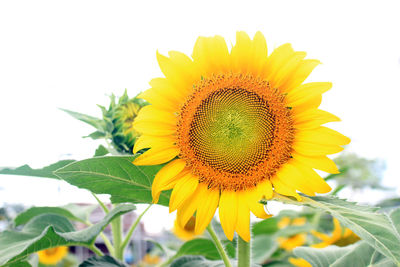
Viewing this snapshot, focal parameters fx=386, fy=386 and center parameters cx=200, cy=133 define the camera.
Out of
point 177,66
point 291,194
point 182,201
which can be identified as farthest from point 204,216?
point 177,66

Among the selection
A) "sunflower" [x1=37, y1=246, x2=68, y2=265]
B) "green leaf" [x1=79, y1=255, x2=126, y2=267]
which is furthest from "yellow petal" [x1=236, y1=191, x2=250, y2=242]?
"sunflower" [x1=37, y1=246, x2=68, y2=265]

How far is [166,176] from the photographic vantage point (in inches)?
30.9

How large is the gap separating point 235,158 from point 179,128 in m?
0.14

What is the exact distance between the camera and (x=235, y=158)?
0.82m

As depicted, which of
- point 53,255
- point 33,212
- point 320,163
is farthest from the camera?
point 53,255

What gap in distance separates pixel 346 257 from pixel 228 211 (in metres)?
0.38

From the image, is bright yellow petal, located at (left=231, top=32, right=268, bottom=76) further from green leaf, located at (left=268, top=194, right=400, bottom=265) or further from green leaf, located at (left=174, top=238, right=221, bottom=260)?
green leaf, located at (left=174, top=238, right=221, bottom=260)

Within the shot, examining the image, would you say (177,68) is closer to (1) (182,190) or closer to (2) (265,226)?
(1) (182,190)

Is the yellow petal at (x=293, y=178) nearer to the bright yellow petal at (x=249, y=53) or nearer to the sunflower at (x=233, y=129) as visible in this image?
the sunflower at (x=233, y=129)

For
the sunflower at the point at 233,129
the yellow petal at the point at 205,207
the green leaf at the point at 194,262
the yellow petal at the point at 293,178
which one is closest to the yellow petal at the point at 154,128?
the sunflower at the point at 233,129

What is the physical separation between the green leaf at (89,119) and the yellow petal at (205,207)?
453 mm

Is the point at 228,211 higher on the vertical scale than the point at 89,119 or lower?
lower

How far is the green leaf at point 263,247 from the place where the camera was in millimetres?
1476

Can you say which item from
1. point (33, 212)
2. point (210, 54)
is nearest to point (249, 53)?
point (210, 54)
